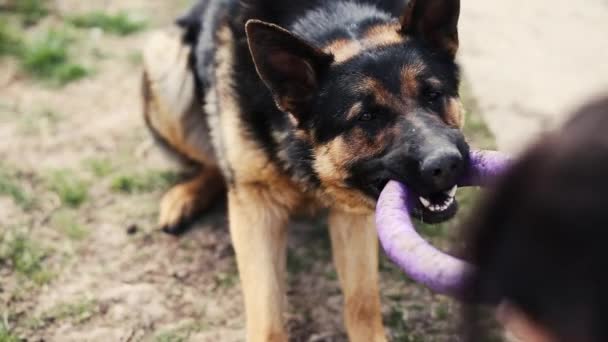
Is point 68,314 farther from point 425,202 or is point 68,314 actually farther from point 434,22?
point 434,22

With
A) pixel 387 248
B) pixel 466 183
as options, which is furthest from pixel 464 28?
pixel 387 248

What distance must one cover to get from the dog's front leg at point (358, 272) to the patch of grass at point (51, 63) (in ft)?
9.95

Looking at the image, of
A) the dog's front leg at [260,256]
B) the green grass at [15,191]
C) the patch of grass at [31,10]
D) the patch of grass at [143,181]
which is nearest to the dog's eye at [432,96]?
the dog's front leg at [260,256]

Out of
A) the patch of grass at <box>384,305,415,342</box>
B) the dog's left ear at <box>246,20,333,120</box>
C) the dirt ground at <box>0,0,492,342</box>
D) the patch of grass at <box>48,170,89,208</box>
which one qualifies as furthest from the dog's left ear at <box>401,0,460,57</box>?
the patch of grass at <box>48,170,89,208</box>

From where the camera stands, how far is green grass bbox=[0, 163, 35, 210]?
4.39 meters

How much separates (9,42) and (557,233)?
5.60 meters

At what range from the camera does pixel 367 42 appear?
10.4 feet

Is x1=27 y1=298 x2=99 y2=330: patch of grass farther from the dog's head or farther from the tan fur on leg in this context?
the dog's head

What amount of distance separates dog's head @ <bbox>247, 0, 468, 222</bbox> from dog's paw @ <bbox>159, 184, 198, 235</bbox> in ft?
4.49

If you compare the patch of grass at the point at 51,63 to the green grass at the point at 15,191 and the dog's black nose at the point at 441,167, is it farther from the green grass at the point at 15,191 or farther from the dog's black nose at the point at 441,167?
the dog's black nose at the point at 441,167

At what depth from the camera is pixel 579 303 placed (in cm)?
145

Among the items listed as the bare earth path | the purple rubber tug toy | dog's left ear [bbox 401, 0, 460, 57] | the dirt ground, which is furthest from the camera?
the bare earth path

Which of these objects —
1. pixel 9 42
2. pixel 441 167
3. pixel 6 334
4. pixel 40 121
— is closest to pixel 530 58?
pixel 441 167

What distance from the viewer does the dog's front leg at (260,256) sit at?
3.43 m
